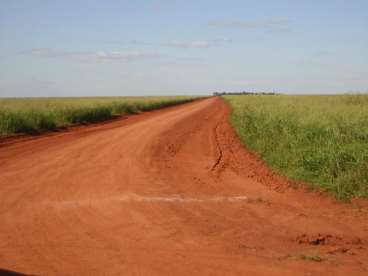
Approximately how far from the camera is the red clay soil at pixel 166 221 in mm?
5387

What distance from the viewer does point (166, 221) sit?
23.0 feet

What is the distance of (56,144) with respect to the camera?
15477 millimetres

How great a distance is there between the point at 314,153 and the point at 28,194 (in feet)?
19.5

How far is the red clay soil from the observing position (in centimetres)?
539

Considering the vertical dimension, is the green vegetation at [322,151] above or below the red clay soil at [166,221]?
above

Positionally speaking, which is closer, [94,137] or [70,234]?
[70,234]

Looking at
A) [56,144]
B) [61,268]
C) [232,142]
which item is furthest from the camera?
[232,142]

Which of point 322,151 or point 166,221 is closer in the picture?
point 166,221

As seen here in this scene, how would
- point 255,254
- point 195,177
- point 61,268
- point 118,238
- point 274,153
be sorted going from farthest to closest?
point 274,153 < point 195,177 < point 118,238 < point 255,254 < point 61,268

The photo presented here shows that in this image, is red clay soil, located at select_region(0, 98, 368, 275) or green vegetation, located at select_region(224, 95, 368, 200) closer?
red clay soil, located at select_region(0, 98, 368, 275)

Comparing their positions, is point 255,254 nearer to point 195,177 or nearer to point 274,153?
point 195,177

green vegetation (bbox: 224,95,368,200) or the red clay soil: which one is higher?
green vegetation (bbox: 224,95,368,200)

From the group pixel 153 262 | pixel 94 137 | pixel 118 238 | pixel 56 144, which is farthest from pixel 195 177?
→ pixel 94 137

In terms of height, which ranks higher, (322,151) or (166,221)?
(322,151)
